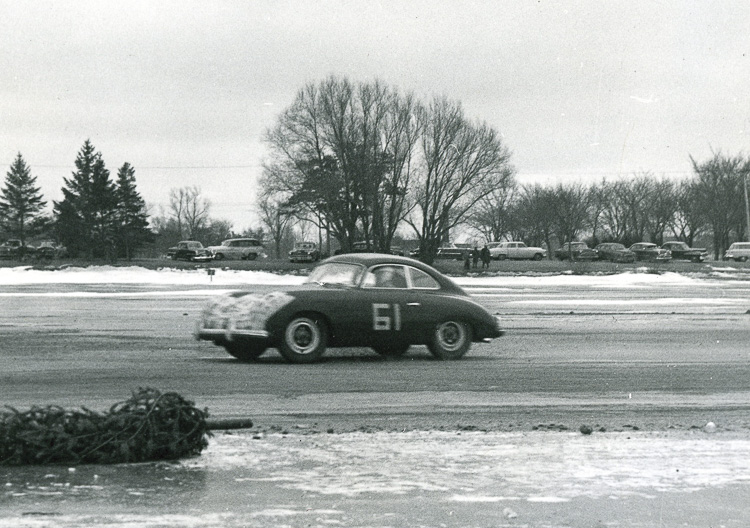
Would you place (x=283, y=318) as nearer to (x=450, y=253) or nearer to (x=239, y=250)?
(x=239, y=250)

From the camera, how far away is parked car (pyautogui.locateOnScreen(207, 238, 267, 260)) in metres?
97.4

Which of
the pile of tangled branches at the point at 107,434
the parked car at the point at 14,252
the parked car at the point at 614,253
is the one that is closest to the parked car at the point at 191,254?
the parked car at the point at 14,252

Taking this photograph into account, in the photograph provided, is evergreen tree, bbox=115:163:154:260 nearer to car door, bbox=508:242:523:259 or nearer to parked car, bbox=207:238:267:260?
parked car, bbox=207:238:267:260

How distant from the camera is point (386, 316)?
47.7ft

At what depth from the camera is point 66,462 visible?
6703mm

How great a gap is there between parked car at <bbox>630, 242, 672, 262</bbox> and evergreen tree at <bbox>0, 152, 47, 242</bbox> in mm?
62788

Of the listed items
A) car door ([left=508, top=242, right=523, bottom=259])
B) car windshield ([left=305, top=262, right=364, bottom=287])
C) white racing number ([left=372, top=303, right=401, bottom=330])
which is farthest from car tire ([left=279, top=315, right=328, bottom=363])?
car door ([left=508, top=242, right=523, bottom=259])

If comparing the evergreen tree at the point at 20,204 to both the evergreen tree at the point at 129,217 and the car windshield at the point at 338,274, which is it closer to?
the evergreen tree at the point at 129,217

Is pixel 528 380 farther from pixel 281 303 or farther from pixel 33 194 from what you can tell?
pixel 33 194

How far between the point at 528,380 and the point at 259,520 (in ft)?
24.3

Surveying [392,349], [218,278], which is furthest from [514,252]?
[392,349]

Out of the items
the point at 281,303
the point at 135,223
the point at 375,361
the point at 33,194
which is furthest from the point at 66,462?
the point at 33,194

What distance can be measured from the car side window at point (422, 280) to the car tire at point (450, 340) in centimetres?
63

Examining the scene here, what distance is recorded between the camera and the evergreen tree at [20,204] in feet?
381
